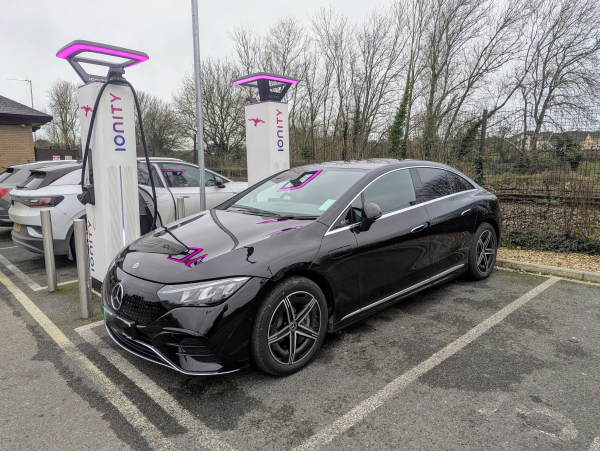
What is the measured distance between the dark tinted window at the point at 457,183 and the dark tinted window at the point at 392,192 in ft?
2.65

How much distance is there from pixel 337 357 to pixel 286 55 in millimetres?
27207

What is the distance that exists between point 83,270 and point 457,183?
14.0ft

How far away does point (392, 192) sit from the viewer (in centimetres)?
388

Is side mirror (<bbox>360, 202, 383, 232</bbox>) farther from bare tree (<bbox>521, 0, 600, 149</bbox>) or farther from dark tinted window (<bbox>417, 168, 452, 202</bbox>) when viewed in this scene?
bare tree (<bbox>521, 0, 600, 149</bbox>)

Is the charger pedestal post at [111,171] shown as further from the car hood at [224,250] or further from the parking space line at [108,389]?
the car hood at [224,250]

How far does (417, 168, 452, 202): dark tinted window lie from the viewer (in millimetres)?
4215

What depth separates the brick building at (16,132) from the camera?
16516 millimetres

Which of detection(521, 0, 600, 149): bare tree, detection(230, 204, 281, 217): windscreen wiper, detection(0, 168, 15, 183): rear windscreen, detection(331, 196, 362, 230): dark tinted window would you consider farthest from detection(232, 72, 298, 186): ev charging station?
detection(521, 0, 600, 149): bare tree

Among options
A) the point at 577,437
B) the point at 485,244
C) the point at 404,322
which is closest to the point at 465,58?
the point at 485,244

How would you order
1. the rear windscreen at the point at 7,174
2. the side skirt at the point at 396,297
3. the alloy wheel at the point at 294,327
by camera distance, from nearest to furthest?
the alloy wheel at the point at 294,327, the side skirt at the point at 396,297, the rear windscreen at the point at 7,174

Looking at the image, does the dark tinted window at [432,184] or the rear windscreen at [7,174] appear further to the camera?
the rear windscreen at [7,174]

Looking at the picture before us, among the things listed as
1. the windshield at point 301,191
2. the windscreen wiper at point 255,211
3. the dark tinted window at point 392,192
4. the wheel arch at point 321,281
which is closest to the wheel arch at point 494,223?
the dark tinted window at point 392,192

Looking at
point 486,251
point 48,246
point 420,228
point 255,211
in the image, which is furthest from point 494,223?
point 48,246

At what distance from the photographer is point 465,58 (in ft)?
67.6
